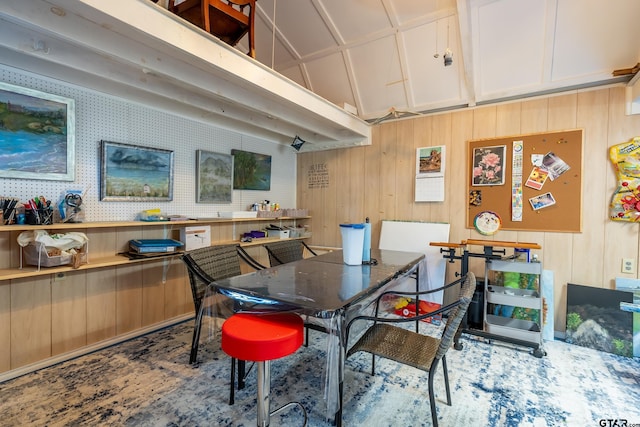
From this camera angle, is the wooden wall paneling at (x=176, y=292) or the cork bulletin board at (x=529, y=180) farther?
the wooden wall paneling at (x=176, y=292)

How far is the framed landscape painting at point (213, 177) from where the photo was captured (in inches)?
137

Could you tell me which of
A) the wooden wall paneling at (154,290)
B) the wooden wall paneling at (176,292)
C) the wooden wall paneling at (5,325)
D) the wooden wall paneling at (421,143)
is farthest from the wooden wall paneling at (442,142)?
the wooden wall paneling at (5,325)

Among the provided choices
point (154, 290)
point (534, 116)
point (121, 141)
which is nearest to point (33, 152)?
point (121, 141)

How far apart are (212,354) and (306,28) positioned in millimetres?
3428

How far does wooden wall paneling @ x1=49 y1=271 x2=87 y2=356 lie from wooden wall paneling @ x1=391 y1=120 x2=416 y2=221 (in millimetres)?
3428

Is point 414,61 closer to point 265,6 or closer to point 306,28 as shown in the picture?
point 306,28

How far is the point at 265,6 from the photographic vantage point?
312 cm

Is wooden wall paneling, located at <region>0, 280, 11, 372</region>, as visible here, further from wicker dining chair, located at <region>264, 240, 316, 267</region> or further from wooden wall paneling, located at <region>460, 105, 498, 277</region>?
wooden wall paneling, located at <region>460, 105, 498, 277</region>

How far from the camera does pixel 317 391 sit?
2057 millimetres

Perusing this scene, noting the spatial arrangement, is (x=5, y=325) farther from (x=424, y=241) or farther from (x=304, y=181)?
(x=424, y=241)

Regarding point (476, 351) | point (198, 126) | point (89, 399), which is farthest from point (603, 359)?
point (198, 126)

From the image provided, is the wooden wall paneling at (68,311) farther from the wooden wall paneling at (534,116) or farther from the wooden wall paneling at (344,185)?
→ the wooden wall paneling at (534,116)

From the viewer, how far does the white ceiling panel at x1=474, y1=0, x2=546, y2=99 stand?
2.57 metres

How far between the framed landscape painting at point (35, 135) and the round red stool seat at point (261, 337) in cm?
209
